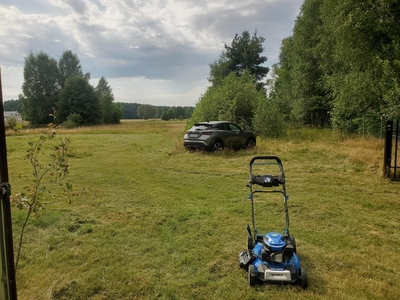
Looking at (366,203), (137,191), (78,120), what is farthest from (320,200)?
(78,120)

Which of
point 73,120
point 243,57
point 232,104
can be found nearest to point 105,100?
point 73,120

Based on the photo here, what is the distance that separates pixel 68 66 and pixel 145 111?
43.5 metres

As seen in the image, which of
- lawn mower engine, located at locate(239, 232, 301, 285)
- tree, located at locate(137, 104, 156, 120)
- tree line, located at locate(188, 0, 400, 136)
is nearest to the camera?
lawn mower engine, located at locate(239, 232, 301, 285)

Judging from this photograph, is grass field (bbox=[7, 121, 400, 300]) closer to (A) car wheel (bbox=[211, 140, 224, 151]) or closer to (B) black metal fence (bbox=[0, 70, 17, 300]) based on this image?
(B) black metal fence (bbox=[0, 70, 17, 300])

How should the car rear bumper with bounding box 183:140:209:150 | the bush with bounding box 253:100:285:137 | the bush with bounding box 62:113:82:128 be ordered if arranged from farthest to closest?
the bush with bounding box 62:113:82:128 < the bush with bounding box 253:100:285:137 < the car rear bumper with bounding box 183:140:209:150

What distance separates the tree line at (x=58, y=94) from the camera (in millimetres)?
43875

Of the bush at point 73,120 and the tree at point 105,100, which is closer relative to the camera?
the bush at point 73,120

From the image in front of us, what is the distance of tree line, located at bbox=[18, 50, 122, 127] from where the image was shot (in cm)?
4388

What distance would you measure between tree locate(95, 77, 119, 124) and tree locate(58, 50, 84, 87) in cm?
435

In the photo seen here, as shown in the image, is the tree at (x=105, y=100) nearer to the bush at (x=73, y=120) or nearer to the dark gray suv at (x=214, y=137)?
the bush at (x=73, y=120)

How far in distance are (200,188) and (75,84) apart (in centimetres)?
4460

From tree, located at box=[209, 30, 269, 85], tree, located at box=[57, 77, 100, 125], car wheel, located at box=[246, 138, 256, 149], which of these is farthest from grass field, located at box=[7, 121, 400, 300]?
tree, located at box=[57, 77, 100, 125]

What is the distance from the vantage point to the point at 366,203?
5266 mm

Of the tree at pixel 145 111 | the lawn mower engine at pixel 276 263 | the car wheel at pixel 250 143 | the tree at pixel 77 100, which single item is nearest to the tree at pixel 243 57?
the car wheel at pixel 250 143
